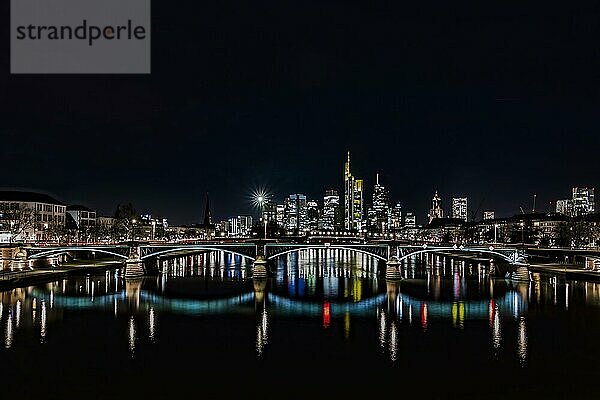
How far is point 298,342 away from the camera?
48.1 m

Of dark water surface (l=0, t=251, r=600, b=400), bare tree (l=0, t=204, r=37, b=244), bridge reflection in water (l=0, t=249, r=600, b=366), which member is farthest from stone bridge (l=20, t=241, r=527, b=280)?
bare tree (l=0, t=204, r=37, b=244)

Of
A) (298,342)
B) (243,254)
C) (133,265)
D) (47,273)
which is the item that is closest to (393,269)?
(243,254)

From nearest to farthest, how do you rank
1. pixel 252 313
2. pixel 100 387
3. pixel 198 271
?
pixel 100 387 → pixel 252 313 → pixel 198 271

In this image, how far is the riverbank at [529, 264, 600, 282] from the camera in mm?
91256

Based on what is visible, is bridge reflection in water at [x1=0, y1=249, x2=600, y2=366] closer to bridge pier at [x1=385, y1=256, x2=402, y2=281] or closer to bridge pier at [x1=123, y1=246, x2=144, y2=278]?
bridge pier at [x1=123, y1=246, x2=144, y2=278]

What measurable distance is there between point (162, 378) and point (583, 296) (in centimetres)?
5502

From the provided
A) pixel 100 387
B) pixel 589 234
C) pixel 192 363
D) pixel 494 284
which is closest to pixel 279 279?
pixel 494 284

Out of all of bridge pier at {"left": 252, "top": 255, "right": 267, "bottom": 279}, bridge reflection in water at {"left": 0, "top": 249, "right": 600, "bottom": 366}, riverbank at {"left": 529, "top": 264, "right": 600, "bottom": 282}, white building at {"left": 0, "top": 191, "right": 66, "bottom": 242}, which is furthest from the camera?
white building at {"left": 0, "top": 191, "right": 66, "bottom": 242}

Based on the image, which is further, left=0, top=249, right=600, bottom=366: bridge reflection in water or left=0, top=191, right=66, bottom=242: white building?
left=0, top=191, right=66, bottom=242: white building

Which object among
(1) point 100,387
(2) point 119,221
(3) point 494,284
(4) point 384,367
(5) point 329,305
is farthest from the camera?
(2) point 119,221

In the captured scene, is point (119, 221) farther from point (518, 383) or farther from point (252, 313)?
point (518, 383)

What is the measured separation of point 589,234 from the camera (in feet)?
444

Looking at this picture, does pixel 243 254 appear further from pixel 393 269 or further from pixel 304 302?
pixel 304 302

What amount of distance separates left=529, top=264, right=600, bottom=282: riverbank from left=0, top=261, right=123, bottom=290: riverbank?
7430cm
